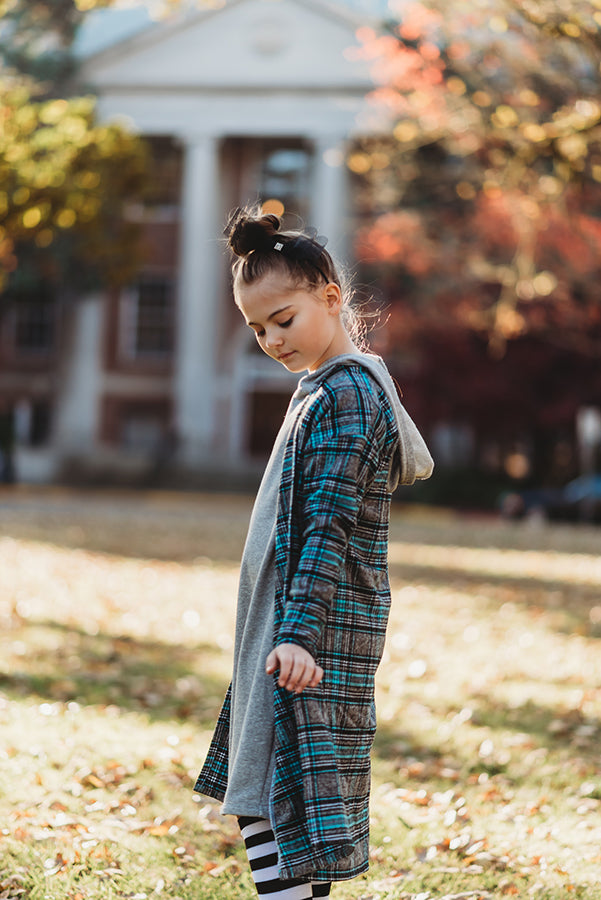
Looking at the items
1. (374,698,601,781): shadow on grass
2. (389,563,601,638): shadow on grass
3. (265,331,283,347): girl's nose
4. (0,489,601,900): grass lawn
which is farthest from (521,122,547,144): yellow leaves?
(265,331,283,347): girl's nose

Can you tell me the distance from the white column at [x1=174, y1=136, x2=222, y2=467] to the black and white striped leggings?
89.1ft

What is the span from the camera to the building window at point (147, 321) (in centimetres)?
3256

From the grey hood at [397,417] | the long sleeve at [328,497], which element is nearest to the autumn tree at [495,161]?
the grey hood at [397,417]

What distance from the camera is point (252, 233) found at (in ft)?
8.44

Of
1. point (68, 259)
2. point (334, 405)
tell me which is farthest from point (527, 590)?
point (68, 259)

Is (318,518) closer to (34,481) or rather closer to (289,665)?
(289,665)

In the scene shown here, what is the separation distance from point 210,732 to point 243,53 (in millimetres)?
27479

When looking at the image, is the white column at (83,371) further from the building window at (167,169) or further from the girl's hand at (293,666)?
the girl's hand at (293,666)

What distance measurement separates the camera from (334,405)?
8.14ft

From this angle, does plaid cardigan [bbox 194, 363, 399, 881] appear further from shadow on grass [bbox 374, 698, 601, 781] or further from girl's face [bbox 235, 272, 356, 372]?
shadow on grass [bbox 374, 698, 601, 781]

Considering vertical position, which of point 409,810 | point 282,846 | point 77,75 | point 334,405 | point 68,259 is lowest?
point 409,810

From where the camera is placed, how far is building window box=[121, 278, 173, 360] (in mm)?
32562

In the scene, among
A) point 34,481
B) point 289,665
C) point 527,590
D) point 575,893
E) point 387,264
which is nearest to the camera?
point 289,665

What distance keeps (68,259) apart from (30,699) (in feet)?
75.8
